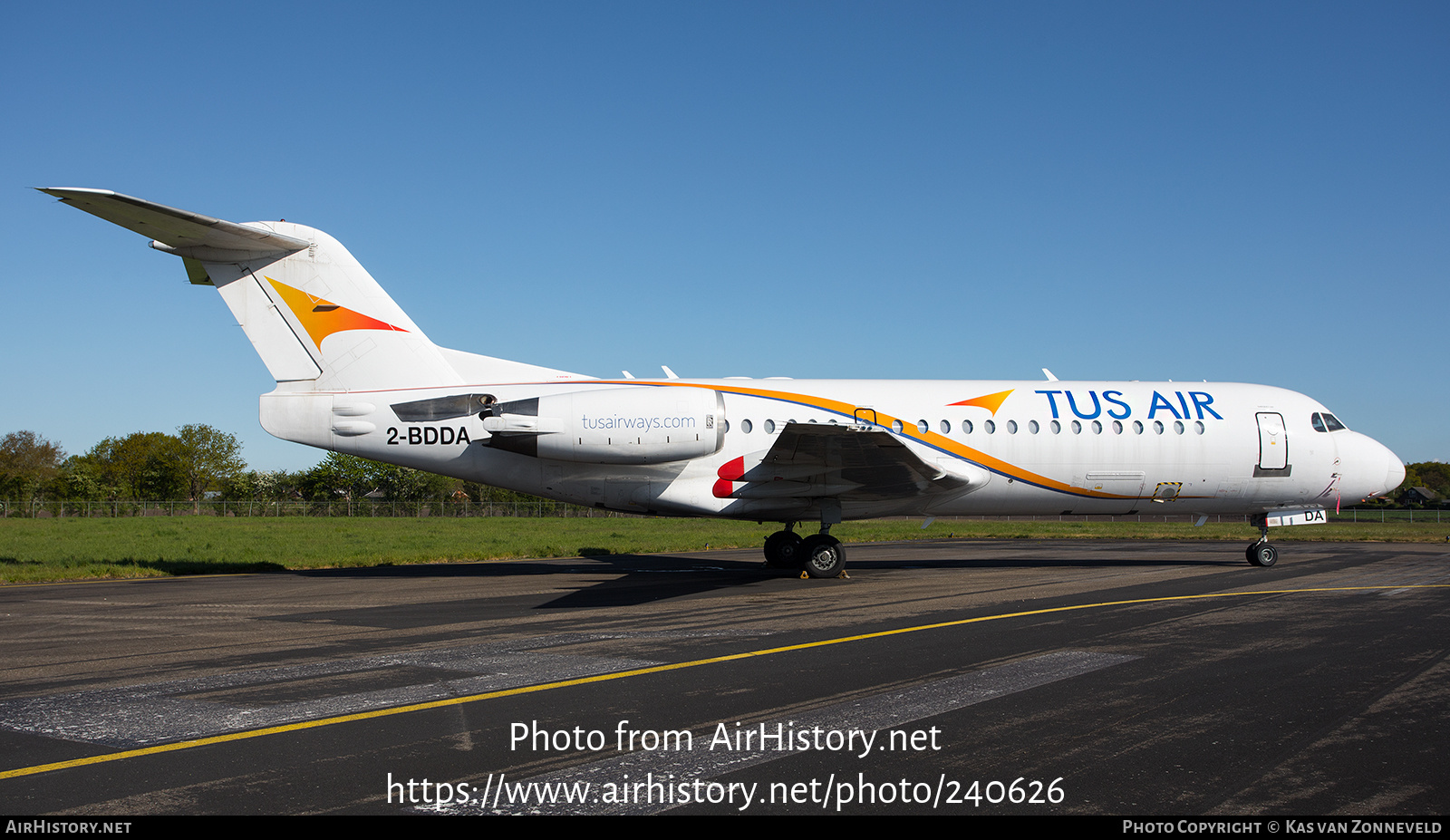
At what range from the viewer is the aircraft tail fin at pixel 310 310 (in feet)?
48.9

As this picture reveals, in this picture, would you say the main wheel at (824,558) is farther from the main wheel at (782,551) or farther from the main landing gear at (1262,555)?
the main landing gear at (1262,555)

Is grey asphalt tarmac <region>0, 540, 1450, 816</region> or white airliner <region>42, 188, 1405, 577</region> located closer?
grey asphalt tarmac <region>0, 540, 1450, 816</region>

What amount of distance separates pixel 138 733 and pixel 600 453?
31.3 feet

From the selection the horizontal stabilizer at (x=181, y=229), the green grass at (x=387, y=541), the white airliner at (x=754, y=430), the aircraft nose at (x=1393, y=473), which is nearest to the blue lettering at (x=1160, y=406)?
the white airliner at (x=754, y=430)

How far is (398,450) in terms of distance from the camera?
50.1ft

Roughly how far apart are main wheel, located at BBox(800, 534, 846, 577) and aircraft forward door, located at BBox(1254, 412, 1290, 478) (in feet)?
29.1

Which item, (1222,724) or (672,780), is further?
(1222,724)

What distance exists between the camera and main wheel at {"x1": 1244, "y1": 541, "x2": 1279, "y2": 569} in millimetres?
17562

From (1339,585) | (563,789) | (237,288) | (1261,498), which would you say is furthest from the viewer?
(1261,498)

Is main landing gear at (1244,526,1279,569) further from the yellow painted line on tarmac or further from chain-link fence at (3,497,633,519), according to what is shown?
chain-link fence at (3,497,633,519)

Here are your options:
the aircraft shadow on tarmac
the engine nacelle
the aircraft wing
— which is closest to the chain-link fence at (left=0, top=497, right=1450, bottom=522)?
the aircraft shadow on tarmac

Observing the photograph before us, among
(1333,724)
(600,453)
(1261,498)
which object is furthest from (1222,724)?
(1261,498)

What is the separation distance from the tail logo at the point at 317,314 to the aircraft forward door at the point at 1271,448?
17.0m
